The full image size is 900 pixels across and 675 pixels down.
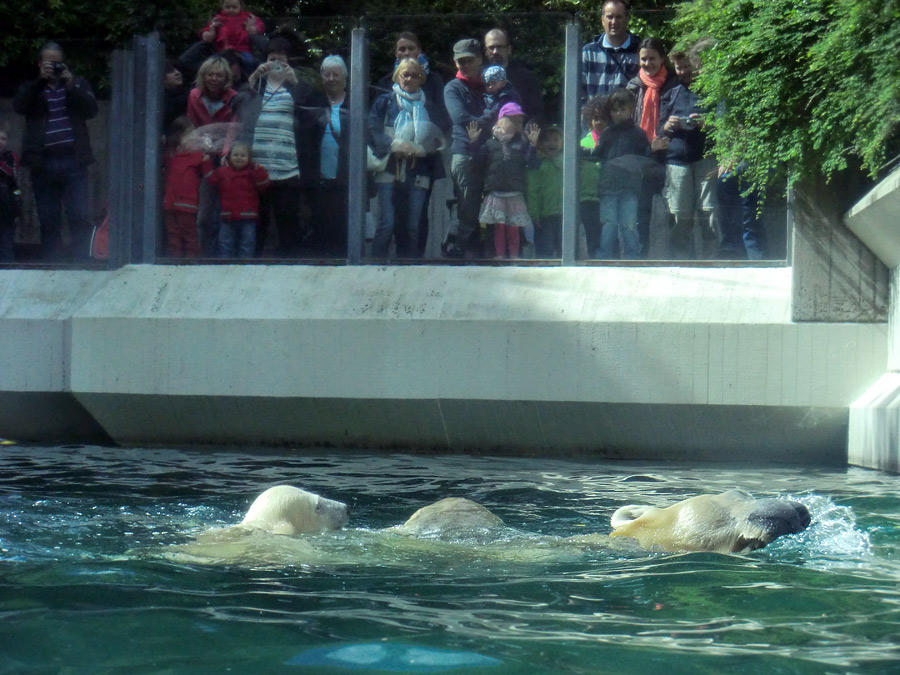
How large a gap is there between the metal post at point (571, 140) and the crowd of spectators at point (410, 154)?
0.06 m

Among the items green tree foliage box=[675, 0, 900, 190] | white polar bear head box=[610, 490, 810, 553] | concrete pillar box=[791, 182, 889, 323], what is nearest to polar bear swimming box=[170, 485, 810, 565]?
white polar bear head box=[610, 490, 810, 553]

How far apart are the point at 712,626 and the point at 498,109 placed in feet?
21.1

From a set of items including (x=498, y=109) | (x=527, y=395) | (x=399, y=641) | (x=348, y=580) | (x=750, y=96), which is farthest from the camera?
(x=498, y=109)

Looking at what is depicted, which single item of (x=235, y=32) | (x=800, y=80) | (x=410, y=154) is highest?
(x=235, y=32)

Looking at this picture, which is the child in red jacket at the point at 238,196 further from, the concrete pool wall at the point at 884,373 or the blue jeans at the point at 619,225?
the concrete pool wall at the point at 884,373

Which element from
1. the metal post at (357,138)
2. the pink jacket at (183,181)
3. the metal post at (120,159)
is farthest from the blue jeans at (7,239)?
the metal post at (357,138)

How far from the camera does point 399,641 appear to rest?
10.3ft

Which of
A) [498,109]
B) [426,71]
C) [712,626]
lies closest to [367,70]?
[426,71]

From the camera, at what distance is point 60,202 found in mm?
9969

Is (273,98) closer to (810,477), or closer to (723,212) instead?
(723,212)

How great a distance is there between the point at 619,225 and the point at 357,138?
232cm

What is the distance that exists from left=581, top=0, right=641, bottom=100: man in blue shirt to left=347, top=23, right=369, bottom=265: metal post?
185 cm

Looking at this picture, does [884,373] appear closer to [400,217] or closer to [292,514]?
[400,217]

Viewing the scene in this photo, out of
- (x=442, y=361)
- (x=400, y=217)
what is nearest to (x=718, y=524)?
(x=442, y=361)
